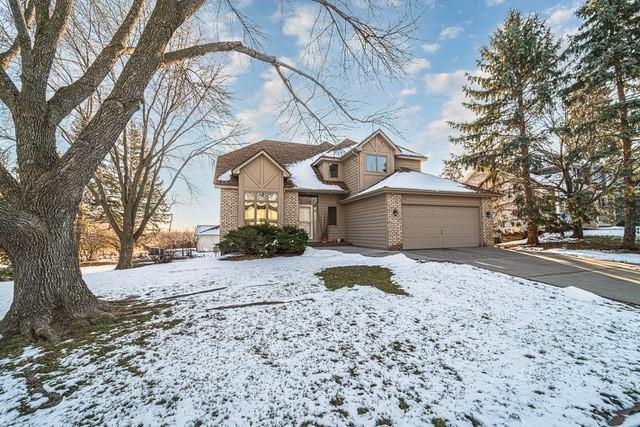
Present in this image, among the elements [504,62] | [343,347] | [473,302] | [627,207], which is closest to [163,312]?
[343,347]

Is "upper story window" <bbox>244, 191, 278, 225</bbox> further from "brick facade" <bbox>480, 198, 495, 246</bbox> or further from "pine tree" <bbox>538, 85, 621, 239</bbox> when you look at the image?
"pine tree" <bbox>538, 85, 621, 239</bbox>

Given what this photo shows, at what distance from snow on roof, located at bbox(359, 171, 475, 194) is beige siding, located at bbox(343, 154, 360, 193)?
85 centimetres

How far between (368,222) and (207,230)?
71.0ft

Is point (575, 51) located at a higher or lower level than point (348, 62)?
higher

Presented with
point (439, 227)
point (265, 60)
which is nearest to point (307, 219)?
point (439, 227)

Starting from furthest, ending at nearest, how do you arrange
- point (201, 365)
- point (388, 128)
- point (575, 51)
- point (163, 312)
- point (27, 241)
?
point (575, 51) < point (388, 128) < point (163, 312) < point (27, 241) < point (201, 365)

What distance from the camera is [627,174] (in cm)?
1120

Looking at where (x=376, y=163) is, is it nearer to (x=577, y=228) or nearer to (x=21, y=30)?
(x=577, y=228)

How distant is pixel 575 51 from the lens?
42.1 feet

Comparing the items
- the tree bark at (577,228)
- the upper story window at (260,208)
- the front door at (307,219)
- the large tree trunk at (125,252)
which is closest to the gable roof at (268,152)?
the upper story window at (260,208)

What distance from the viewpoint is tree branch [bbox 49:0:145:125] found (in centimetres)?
411

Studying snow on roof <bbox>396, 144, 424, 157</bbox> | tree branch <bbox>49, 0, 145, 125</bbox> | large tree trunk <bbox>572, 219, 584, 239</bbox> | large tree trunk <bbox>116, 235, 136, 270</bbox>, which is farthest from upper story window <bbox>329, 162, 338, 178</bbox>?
large tree trunk <bbox>572, 219, 584, 239</bbox>

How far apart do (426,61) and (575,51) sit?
12.8 meters

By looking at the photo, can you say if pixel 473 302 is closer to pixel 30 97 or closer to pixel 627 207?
pixel 30 97
